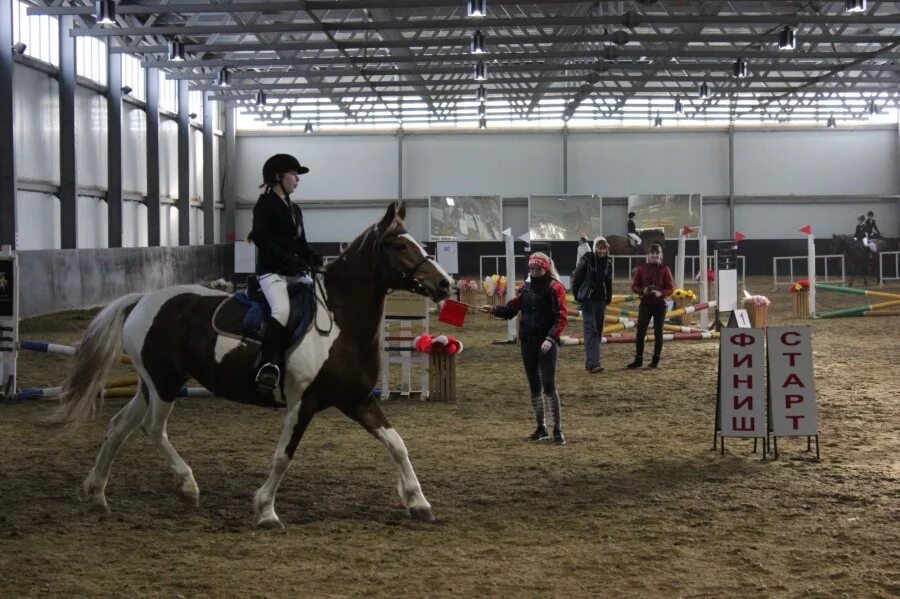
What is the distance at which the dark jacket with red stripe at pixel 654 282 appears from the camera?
1343cm

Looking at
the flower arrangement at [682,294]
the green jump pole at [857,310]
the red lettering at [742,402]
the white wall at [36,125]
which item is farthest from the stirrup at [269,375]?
the green jump pole at [857,310]

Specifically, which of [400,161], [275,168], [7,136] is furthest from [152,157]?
[275,168]

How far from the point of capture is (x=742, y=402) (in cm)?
798

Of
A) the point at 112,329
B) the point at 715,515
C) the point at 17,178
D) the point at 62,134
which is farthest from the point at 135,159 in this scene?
the point at 715,515

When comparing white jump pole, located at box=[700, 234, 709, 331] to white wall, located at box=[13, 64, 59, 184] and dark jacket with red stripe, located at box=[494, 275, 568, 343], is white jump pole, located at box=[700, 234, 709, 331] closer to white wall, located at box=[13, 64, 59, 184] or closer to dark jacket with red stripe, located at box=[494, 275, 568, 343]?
dark jacket with red stripe, located at box=[494, 275, 568, 343]

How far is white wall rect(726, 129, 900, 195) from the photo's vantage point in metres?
38.7

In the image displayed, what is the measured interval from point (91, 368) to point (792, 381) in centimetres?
506

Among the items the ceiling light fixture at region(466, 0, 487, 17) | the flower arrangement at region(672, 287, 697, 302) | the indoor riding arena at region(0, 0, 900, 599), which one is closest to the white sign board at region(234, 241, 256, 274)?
the indoor riding arena at region(0, 0, 900, 599)

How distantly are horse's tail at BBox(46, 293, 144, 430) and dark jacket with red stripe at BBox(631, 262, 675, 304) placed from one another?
8.09m

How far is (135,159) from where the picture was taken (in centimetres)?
2772

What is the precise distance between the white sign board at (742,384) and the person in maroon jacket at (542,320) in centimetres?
133

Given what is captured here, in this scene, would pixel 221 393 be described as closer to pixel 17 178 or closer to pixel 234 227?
pixel 17 178

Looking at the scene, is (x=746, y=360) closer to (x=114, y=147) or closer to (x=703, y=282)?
(x=703, y=282)

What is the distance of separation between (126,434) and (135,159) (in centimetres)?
2263
